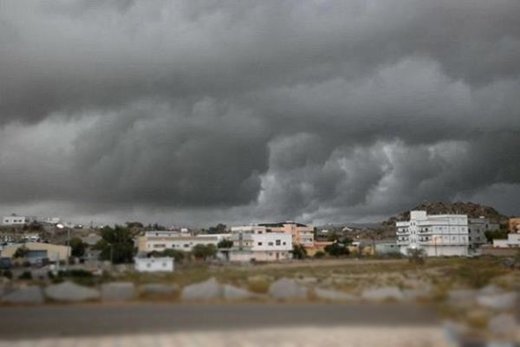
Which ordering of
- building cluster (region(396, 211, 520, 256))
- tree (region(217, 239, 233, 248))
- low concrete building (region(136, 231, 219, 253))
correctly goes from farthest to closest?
building cluster (region(396, 211, 520, 256)) < tree (region(217, 239, 233, 248)) < low concrete building (region(136, 231, 219, 253))

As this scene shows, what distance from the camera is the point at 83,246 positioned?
88.2 metres

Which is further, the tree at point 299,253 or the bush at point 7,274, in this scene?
the tree at point 299,253

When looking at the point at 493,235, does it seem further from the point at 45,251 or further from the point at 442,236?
the point at 45,251

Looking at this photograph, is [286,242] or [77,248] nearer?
[77,248]

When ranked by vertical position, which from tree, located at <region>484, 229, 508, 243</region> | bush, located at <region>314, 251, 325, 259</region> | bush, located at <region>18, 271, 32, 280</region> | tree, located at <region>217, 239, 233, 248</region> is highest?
tree, located at <region>484, 229, 508, 243</region>

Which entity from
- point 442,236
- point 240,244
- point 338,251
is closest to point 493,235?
point 442,236

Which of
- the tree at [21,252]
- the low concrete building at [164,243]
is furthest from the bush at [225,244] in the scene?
the tree at [21,252]

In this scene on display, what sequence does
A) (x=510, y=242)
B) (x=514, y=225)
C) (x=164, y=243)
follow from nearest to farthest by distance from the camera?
1. (x=164, y=243)
2. (x=510, y=242)
3. (x=514, y=225)

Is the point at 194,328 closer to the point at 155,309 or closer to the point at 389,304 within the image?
the point at 155,309

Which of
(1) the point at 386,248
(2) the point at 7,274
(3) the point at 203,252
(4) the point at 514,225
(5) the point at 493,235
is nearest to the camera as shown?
(2) the point at 7,274

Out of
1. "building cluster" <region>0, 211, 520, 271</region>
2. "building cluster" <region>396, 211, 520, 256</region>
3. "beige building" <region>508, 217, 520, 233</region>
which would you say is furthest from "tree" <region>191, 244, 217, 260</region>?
"beige building" <region>508, 217, 520, 233</region>

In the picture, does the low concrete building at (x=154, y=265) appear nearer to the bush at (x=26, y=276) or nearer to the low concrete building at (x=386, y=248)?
the bush at (x=26, y=276)

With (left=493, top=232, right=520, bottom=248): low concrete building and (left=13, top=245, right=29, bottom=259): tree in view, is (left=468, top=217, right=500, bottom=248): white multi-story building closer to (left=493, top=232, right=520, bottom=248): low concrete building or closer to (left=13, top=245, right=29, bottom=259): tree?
(left=493, top=232, right=520, bottom=248): low concrete building

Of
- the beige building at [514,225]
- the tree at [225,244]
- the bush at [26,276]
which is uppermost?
the beige building at [514,225]
